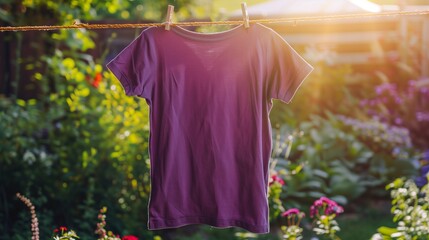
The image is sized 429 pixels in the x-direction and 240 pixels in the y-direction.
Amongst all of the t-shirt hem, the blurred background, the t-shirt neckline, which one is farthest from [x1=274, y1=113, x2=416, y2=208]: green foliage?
the t-shirt neckline

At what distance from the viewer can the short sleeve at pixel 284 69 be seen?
281 cm

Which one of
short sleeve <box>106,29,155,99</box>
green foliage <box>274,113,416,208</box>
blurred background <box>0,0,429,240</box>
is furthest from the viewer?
green foliage <box>274,113,416,208</box>

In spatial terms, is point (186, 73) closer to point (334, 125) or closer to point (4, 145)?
point (4, 145)

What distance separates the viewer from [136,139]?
4770 millimetres

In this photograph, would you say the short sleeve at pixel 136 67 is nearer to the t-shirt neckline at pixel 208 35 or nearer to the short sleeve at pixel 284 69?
the t-shirt neckline at pixel 208 35

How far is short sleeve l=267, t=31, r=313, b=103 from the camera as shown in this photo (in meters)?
2.81

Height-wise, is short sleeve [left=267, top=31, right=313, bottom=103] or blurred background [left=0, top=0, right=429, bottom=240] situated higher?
short sleeve [left=267, top=31, right=313, bottom=103]

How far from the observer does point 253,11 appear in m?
8.95

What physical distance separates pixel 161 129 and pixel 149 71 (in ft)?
0.81

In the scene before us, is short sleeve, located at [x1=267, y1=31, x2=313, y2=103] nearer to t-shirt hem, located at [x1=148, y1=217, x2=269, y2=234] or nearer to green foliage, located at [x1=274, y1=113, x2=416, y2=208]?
t-shirt hem, located at [x1=148, y1=217, x2=269, y2=234]

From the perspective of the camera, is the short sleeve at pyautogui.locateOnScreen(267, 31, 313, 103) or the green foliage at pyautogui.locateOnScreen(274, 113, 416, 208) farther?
the green foliage at pyautogui.locateOnScreen(274, 113, 416, 208)

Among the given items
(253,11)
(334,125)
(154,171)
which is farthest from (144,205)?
(253,11)

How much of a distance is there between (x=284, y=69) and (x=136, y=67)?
0.61 meters

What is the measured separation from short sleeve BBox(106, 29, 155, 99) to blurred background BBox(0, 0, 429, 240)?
0.74 meters
